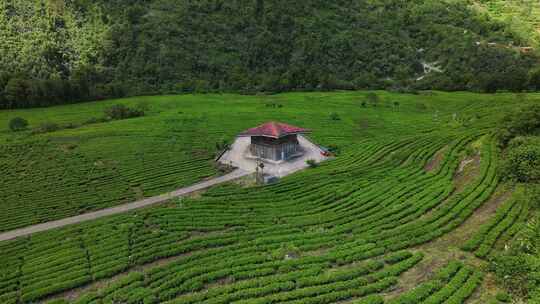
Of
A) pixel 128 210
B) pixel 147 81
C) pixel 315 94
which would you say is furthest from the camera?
pixel 147 81

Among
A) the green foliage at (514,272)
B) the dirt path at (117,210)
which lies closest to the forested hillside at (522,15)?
the dirt path at (117,210)

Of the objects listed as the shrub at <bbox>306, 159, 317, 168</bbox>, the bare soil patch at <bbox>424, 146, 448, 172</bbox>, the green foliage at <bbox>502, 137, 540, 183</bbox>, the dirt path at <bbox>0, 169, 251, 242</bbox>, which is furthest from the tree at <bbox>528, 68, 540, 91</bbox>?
the dirt path at <bbox>0, 169, 251, 242</bbox>

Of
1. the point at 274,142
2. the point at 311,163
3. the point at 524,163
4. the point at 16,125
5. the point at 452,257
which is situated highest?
the point at 16,125

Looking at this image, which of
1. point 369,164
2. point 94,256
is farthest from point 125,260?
point 369,164

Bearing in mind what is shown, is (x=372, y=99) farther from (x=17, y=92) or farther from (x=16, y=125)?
(x=17, y=92)

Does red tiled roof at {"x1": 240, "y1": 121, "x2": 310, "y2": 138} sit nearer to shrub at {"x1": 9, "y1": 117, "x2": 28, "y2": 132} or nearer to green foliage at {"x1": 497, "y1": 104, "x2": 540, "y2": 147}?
green foliage at {"x1": 497, "y1": 104, "x2": 540, "y2": 147}

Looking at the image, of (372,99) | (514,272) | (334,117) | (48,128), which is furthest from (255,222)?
(372,99)

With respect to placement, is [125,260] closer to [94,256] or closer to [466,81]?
[94,256]
